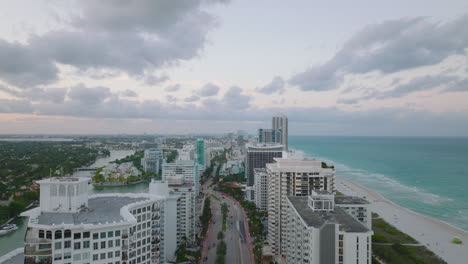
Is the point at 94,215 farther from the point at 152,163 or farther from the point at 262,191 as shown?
the point at 152,163

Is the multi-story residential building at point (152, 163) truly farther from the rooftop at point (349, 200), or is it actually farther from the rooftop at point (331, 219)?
the rooftop at point (331, 219)

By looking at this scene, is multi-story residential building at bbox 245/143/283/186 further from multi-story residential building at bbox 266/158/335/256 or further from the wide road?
multi-story residential building at bbox 266/158/335/256

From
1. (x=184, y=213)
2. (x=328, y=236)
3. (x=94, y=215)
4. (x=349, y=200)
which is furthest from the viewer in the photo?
(x=184, y=213)

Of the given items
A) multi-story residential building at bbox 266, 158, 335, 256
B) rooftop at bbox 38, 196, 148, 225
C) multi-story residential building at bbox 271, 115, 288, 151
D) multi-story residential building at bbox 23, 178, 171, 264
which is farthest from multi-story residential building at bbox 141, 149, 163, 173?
multi-story residential building at bbox 23, 178, 171, 264

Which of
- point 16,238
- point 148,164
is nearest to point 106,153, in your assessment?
point 148,164

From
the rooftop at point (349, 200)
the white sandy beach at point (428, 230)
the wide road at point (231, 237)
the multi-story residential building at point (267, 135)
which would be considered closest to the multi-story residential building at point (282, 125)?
the multi-story residential building at point (267, 135)

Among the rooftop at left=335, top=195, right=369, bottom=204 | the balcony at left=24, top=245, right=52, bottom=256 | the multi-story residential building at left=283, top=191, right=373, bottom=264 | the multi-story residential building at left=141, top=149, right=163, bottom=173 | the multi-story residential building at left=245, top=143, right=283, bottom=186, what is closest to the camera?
the balcony at left=24, top=245, right=52, bottom=256

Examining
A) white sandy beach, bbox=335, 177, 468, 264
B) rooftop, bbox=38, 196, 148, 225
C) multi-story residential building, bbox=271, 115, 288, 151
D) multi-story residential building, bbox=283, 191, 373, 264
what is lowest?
white sandy beach, bbox=335, 177, 468, 264

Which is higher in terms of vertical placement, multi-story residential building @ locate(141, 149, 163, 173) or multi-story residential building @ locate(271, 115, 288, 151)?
multi-story residential building @ locate(271, 115, 288, 151)

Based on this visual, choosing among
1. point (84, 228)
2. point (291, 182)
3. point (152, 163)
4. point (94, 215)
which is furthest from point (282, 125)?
point (84, 228)
